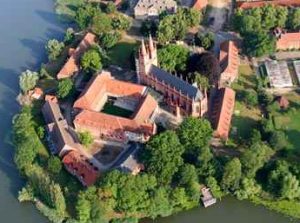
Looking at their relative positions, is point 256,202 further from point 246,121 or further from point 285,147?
point 246,121

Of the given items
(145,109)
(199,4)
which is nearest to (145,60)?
(145,109)

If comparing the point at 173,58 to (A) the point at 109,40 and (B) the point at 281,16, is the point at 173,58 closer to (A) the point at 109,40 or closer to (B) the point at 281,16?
(A) the point at 109,40

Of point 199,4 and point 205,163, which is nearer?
point 205,163

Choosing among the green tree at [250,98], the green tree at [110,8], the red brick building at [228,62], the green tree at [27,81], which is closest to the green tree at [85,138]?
the green tree at [27,81]

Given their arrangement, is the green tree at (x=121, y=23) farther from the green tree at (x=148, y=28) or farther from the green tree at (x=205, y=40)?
the green tree at (x=205, y=40)

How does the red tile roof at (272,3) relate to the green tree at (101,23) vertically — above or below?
above

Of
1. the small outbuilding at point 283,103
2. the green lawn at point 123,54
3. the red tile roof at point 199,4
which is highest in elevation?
the red tile roof at point 199,4

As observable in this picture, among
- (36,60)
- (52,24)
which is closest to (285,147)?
(36,60)
